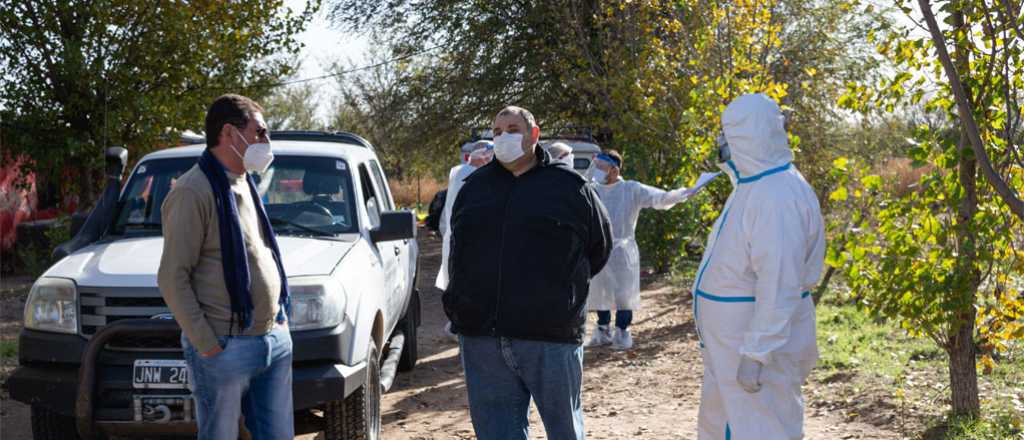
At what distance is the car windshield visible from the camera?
21.4 feet

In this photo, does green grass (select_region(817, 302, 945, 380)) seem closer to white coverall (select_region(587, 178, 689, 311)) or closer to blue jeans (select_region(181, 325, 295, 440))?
white coverall (select_region(587, 178, 689, 311))

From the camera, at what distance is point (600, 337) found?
1074cm

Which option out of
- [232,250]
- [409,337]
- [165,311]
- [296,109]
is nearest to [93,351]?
[165,311]

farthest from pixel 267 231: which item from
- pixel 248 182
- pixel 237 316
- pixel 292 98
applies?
pixel 292 98

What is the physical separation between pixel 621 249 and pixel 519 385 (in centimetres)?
590

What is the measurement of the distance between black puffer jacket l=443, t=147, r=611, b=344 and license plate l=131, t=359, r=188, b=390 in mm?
1496

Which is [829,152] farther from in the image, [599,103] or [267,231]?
[267,231]

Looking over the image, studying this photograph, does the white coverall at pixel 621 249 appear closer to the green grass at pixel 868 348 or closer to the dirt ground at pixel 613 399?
the dirt ground at pixel 613 399

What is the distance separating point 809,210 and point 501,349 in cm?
135

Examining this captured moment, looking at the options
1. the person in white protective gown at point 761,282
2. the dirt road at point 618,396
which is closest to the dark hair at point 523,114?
the person in white protective gown at point 761,282

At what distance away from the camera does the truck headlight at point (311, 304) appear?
17.7ft

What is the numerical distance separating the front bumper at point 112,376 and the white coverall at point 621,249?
4.75m

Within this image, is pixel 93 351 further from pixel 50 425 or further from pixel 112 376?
pixel 50 425

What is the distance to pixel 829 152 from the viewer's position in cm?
1711
